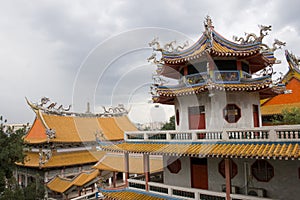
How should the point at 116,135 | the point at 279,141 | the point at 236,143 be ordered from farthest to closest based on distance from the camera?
1. the point at 116,135
2. the point at 236,143
3. the point at 279,141

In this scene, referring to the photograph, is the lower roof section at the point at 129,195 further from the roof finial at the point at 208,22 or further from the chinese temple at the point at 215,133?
the roof finial at the point at 208,22

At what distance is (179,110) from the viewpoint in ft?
44.1

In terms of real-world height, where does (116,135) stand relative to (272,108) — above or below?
below

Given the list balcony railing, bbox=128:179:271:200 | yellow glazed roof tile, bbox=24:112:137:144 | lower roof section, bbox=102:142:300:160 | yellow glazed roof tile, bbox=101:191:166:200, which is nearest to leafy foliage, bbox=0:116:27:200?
yellow glazed roof tile, bbox=101:191:166:200

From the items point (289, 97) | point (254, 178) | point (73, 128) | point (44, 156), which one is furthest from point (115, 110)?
point (254, 178)

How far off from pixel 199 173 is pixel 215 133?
9.01 feet

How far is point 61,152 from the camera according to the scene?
25203 mm

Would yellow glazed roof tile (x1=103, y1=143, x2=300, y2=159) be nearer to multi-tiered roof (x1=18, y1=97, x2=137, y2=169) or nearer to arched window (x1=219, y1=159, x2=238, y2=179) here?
arched window (x1=219, y1=159, x2=238, y2=179)

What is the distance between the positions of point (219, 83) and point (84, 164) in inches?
754

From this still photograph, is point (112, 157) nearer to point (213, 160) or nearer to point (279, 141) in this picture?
point (213, 160)

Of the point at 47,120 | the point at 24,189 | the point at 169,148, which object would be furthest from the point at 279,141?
the point at 47,120

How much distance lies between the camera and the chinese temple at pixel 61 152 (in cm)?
2225

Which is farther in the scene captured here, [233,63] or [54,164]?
[54,164]

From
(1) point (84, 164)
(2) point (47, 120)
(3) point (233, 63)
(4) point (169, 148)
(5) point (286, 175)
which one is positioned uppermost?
(3) point (233, 63)
